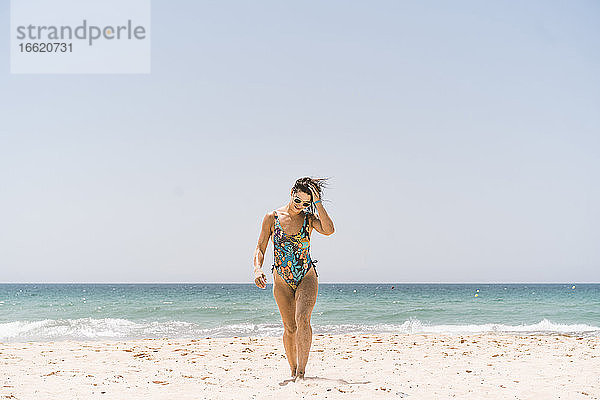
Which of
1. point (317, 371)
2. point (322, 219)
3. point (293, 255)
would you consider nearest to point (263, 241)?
point (293, 255)

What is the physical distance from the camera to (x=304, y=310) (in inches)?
231

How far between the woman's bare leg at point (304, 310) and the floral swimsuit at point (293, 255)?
0.08 m

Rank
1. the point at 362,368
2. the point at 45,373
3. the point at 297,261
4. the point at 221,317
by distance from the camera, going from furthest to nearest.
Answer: the point at 221,317, the point at 362,368, the point at 45,373, the point at 297,261

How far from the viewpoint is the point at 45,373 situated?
7098 mm

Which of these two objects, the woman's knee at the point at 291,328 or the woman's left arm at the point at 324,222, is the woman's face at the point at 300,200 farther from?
the woman's knee at the point at 291,328

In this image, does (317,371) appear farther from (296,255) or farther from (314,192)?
(314,192)

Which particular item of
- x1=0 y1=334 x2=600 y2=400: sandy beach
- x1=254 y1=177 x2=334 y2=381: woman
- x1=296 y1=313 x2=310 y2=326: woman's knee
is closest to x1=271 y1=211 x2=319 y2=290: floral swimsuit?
x1=254 y1=177 x2=334 y2=381: woman

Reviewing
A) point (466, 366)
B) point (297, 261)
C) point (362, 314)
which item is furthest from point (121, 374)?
point (362, 314)

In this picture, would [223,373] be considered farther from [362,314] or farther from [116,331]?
[362,314]

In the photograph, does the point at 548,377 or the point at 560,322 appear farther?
the point at 560,322

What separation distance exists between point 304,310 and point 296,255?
599 mm

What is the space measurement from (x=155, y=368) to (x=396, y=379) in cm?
332

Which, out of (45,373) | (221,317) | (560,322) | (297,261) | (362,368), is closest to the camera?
(297,261)

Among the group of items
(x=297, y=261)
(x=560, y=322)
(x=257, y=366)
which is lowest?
(x=560, y=322)
